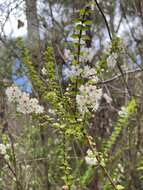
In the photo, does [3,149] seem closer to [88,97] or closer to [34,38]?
[34,38]

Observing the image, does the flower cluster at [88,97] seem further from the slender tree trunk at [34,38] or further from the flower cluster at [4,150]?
the slender tree trunk at [34,38]

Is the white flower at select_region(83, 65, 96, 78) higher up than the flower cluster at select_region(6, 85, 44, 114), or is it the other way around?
the white flower at select_region(83, 65, 96, 78)

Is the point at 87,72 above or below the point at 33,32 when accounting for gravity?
below

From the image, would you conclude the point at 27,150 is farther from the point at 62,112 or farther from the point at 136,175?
the point at 62,112

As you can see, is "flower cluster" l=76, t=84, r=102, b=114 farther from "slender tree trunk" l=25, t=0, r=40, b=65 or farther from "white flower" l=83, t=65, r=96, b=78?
"slender tree trunk" l=25, t=0, r=40, b=65

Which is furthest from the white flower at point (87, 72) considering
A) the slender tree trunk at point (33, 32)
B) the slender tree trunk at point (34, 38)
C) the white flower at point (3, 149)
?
the slender tree trunk at point (33, 32)

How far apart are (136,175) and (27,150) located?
3.81ft

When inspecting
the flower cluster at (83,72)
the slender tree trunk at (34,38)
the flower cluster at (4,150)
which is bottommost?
the flower cluster at (4,150)

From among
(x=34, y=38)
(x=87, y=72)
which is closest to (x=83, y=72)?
(x=87, y=72)

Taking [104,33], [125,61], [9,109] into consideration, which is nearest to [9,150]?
[9,109]

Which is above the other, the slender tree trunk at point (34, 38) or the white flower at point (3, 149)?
the slender tree trunk at point (34, 38)

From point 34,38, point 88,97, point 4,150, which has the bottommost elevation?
point 4,150

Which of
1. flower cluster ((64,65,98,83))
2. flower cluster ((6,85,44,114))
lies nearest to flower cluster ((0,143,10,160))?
flower cluster ((6,85,44,114))

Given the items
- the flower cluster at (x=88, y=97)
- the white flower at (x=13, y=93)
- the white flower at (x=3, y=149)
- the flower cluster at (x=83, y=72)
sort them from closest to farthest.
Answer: the flower cluster at (x=88, y=97), the flower cluster at (x=83, y=72), the white flower at (x=13, y=93), the white flower at (x=3, y=149)
